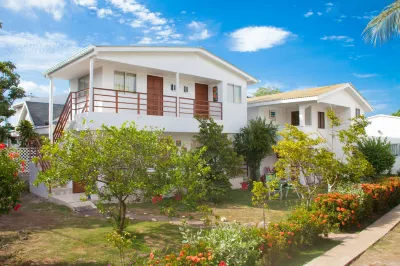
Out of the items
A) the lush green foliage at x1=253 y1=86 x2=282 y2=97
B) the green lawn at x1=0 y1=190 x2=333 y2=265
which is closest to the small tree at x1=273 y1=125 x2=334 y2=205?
the green lawn at x1=0 y1=190 x2=333 y2=265

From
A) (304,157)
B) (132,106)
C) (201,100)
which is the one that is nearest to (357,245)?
(304,157)

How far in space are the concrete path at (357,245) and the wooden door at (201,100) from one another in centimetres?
1019

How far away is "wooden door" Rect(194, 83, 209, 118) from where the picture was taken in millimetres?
17703

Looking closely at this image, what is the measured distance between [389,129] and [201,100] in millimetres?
19892

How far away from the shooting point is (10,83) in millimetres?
16469

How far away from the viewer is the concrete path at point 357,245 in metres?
6.25

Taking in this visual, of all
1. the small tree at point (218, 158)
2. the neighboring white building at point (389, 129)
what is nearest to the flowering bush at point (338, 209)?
the small tree at point (218, 158)

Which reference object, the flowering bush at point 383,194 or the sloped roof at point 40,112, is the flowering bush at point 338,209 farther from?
the sloped roof at point 40,112

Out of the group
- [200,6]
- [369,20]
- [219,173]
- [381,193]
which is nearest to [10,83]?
[200,6]

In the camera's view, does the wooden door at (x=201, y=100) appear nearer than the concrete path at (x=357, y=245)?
No

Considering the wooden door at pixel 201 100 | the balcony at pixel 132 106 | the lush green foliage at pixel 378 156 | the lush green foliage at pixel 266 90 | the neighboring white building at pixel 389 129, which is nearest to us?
the balcony at pixel 132 106

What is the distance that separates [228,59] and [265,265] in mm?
14486

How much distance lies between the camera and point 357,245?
24.7ft

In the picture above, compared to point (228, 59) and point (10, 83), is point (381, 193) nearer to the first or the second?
point (228, 59)
